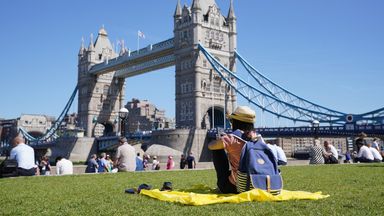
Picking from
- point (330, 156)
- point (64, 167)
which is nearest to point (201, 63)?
point (330, 156)

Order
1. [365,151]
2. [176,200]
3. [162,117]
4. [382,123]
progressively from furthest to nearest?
[162,117] < [382,123] < [365,151] < [176,200]

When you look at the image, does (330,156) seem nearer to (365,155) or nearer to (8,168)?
(365,155)

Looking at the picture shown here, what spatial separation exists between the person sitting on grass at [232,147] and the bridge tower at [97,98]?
6671cm

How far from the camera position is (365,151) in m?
16.7

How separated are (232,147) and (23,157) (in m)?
7.17

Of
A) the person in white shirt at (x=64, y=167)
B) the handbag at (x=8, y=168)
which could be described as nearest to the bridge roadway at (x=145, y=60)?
the person in white shirt at (x=64, y=167)

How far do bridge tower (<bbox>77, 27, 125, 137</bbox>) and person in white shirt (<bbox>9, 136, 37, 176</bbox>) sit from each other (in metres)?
60.8

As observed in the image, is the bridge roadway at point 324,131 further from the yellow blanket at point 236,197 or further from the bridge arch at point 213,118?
the yellow blanket at point 236,197

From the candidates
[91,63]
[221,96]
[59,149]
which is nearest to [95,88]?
[91,63]

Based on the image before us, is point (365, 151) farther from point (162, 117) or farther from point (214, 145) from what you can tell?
point (162, 117)

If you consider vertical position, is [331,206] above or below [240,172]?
below

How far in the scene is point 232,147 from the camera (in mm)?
5430

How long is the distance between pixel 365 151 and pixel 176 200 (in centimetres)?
1341

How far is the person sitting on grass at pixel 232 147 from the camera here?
540 cm
